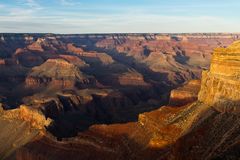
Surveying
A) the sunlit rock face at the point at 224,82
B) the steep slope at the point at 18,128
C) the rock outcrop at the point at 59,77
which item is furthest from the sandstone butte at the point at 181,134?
the rock outcrop at the point at 59,77

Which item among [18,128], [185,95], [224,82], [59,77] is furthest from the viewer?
[59,77]

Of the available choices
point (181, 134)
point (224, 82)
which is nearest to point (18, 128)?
point (181, 134)

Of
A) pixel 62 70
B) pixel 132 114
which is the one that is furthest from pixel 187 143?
pixel 62 70

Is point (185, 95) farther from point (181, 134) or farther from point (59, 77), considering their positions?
point (59, 77)

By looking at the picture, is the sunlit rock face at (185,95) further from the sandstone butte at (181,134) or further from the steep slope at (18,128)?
the sandstone butte at (181,134)

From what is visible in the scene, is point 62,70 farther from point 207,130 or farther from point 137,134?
point 207,130

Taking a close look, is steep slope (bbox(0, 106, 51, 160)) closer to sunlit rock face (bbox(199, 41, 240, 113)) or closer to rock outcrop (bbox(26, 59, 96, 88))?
sunlit rock face (bbox(199, 41, 240, 113))

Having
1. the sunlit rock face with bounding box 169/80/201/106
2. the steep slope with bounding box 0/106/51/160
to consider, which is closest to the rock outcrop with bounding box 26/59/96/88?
the sunlit rock face with bounding box 169/80/201/106

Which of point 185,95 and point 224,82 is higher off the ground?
point 224,82
